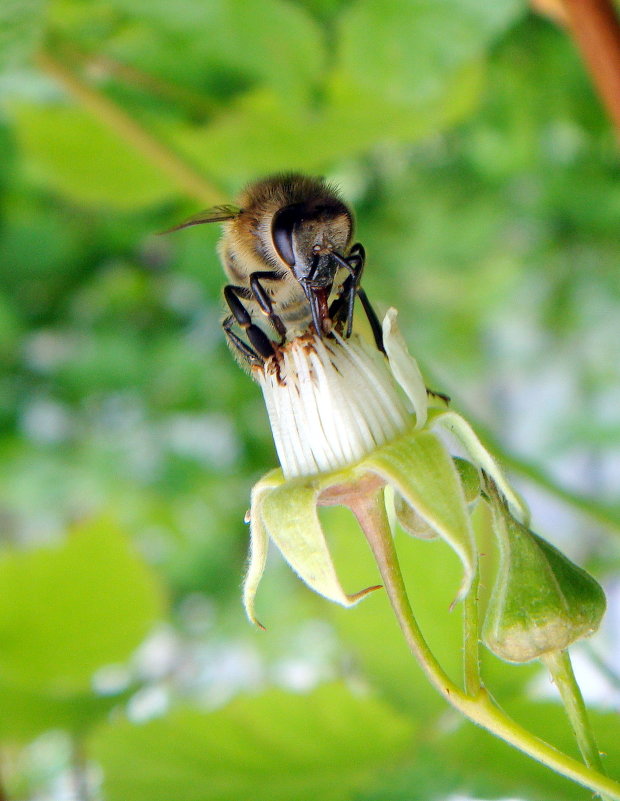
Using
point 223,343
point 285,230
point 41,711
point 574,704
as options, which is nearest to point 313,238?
point 285,230

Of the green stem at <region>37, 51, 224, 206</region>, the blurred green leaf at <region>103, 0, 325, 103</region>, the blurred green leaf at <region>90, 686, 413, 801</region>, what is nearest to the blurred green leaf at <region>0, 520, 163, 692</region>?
the blurred green leaf at <region>90, 686, 413, 801</region>

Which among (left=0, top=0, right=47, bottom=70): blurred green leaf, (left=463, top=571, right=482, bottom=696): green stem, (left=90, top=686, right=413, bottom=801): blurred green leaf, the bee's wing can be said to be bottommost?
(left=463, top=571, right=482, bottom=696): green stem

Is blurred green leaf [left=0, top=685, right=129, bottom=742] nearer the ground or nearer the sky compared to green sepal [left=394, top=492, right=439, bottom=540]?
nearer the sky

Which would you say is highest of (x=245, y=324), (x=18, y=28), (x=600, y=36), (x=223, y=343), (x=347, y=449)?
(x=223, y=343)

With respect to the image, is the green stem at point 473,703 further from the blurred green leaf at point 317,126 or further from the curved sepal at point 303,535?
the blurred green leaf at point 317,126

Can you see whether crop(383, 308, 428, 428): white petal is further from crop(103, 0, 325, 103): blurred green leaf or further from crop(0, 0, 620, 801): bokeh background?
crop(103, 0, 325, 103): blurred green leaf

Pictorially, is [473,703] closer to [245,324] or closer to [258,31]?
[245,324]

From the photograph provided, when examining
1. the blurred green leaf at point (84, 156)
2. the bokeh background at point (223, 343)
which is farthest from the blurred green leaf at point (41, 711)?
the blurred green leaf at point (84, 156)

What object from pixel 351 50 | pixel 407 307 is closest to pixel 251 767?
pixel 351 50
